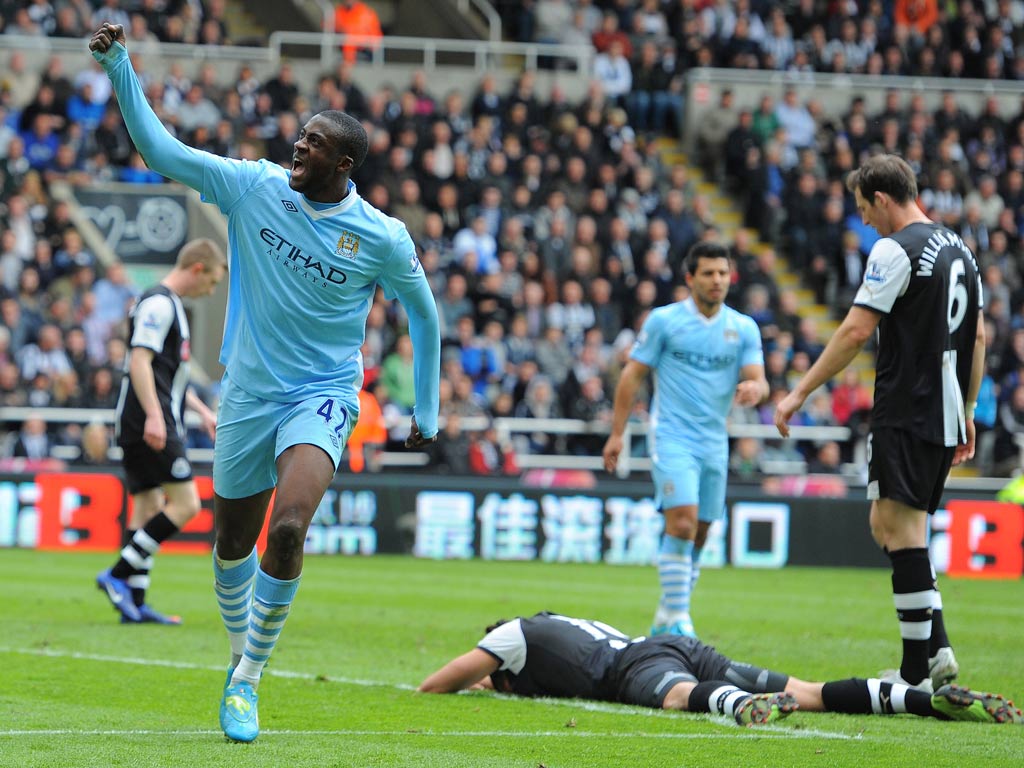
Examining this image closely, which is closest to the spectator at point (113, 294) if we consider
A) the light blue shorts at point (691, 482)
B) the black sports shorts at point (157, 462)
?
the black sports shorts at point (157, 462)

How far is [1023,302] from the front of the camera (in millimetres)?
25984

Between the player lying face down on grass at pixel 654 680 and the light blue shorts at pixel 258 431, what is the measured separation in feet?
5.25

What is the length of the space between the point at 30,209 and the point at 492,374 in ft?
21.1

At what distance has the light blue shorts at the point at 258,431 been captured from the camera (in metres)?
6.86

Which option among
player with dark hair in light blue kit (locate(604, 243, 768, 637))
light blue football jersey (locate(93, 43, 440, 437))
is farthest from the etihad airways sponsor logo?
player with dark hair in light blue kit (locate(604, 243, 768, 637))

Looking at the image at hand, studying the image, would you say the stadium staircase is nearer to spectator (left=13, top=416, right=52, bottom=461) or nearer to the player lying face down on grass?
spectator (left=13, top=416, right=52, bottom=461)

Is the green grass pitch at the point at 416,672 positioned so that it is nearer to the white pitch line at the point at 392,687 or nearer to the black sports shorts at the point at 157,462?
the white pitch line at the point at 392,687

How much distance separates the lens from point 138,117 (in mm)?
6668

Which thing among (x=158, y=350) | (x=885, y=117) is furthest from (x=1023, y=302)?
(x=158, y=350)

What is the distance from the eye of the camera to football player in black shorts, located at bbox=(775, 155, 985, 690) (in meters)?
7.90

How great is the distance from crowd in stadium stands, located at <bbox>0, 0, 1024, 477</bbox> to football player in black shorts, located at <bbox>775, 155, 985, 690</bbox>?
12.8 metres

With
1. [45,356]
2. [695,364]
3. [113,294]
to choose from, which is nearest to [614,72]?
[113,294]

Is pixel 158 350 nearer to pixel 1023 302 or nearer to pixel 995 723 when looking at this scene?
pixel 995 723

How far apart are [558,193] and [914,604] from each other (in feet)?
55.2
